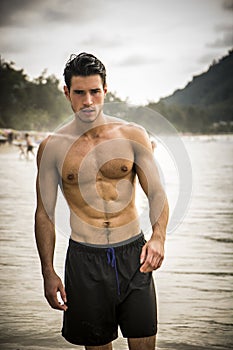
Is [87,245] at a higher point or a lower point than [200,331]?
higher

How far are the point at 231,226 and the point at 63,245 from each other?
2.66 meters

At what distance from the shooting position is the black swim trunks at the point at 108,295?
2.94 metres

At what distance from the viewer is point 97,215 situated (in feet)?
10.0

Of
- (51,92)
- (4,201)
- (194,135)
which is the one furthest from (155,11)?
(4,201)

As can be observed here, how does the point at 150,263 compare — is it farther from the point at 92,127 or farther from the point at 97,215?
the point at 92,127

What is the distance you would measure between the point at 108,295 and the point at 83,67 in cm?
104

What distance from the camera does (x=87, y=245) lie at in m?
3.04

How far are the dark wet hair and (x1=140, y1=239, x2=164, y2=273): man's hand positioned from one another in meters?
0.79

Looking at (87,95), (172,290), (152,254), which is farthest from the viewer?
(172,290)

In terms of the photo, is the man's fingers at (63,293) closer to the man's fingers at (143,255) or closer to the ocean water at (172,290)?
the ocean water at (172,290)

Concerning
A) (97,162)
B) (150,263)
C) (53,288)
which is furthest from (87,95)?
(53,288)

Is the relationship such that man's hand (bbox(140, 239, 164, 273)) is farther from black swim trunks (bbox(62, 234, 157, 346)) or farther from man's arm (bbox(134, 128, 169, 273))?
black swim trunks (bbox(62, 234, 157, 346))

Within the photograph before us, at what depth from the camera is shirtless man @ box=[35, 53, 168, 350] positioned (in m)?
2.92

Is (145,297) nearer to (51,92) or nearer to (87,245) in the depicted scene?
(87,245)
